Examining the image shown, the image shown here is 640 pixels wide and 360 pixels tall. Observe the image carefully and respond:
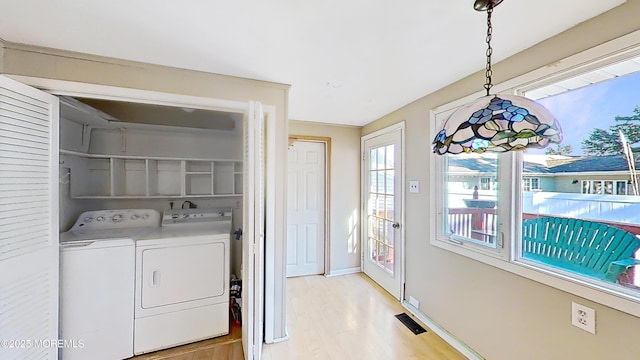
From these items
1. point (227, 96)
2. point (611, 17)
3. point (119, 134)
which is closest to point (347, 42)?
point (227, 96)

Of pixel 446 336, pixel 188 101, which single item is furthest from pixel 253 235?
pixel 446 336

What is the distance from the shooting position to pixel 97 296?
1832 mm

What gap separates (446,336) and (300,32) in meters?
2.58

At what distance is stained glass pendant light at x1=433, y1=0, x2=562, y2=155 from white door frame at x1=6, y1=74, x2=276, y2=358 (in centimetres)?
146

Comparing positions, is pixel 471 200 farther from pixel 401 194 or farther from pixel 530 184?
pixel 401 194

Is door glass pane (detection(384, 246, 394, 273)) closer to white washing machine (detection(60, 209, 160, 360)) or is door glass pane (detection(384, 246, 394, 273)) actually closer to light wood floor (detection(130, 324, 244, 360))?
light wood floor (detection(130, 324, 244, 360))

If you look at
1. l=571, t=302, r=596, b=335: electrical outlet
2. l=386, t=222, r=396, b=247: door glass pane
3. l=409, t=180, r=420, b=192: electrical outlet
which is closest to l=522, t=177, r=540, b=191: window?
l=571, t=302, r=596, b=335: electrical outlet

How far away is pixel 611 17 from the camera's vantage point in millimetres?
1192

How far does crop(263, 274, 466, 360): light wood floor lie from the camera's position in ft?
6.41

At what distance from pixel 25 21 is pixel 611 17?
9.94ft

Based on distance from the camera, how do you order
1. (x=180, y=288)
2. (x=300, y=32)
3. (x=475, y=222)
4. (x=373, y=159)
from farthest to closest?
(x=373, y=159) < (x=180, y=288) < (x=475, y=222) < (x=300, y=32)

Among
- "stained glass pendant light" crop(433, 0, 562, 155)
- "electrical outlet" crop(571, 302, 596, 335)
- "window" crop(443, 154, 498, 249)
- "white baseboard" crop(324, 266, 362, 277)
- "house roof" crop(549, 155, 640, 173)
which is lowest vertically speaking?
"white baseboard" crop(324, 266, 362, 277)

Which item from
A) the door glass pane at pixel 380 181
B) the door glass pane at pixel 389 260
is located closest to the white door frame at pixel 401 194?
the door glass pane at pixel 389 260

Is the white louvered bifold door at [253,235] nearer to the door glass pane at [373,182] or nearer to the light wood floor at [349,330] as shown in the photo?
the light wood floor at [349,330]
